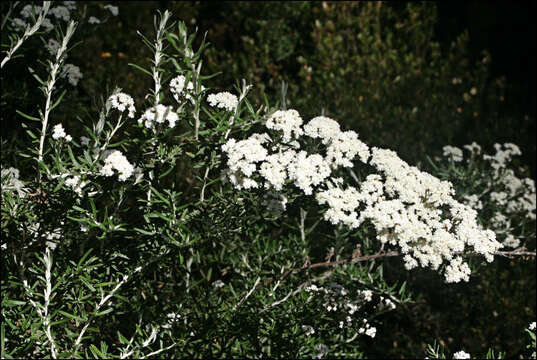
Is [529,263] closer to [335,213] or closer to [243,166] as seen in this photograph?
[335,213]

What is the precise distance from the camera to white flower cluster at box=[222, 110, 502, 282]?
5.59 ft

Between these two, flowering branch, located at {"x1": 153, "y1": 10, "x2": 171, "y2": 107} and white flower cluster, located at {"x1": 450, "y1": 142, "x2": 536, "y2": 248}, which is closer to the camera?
flowering branch, located at {"x1": 153, "y1": 10, "x2": 171, "y2": 107}

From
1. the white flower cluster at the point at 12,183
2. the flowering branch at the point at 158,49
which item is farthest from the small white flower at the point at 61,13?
the flowering branch at the point at 158,49

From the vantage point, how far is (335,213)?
1.77 metres

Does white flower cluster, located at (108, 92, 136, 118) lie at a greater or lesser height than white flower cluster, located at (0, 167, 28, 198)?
greater

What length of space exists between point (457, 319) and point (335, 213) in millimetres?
2503

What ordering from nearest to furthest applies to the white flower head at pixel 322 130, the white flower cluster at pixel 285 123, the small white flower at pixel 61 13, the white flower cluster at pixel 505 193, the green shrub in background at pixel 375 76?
1. the white flower cluster at pixel 285 123
2. the white flower head at pixel 322 130
3. the small white flower at pixel 61 13
4. the white flower cluster at pixel 505 193
5. the green shrub in background at pixel 375 76

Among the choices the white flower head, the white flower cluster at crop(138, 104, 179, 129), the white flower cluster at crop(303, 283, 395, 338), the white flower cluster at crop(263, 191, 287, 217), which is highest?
the white flower cluster at crop(138, 104, 179, 129)

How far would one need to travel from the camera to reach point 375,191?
200cm

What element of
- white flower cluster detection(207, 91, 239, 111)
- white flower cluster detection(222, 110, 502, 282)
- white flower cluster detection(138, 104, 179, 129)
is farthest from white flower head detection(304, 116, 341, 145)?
white flower cluster detection(138, 104, 179, 129)

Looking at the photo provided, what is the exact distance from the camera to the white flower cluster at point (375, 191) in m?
1.70

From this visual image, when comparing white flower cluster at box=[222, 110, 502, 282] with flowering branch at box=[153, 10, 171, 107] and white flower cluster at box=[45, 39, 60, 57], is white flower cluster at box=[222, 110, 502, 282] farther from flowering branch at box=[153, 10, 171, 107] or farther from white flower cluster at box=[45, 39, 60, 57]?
white flower cluster at box=[45, 39, 60, 57]

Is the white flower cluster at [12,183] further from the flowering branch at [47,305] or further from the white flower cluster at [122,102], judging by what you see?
the white flower cluster at [122,102]

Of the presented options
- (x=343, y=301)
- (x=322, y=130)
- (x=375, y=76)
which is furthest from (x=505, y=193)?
(x=375, y=76)
